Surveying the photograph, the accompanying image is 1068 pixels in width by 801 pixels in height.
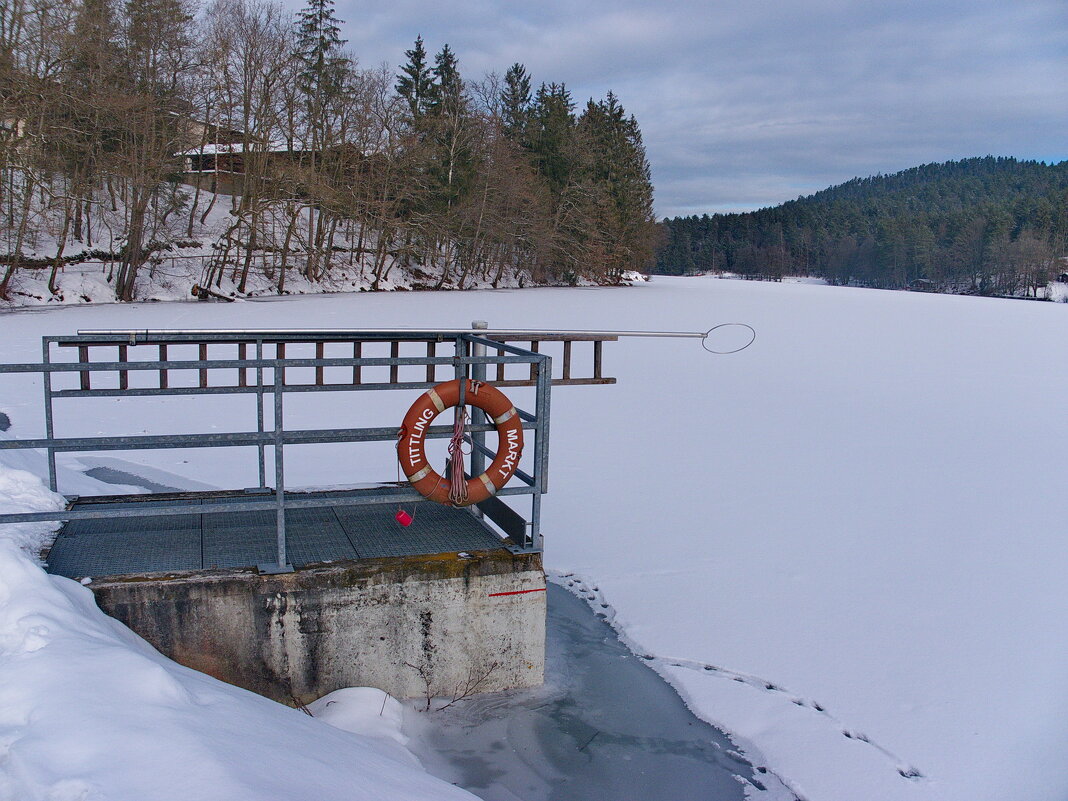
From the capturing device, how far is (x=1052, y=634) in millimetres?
4617

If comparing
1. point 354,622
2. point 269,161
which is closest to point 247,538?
point 354,622

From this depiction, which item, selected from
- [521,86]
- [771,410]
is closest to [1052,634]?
[771,410]

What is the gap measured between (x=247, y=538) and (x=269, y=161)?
27.5 meters

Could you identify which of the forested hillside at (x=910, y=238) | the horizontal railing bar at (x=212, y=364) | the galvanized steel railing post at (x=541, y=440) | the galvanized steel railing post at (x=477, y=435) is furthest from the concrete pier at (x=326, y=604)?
the forested hillside at (x=910, y=238)

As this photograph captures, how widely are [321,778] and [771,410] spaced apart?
9.01 metres

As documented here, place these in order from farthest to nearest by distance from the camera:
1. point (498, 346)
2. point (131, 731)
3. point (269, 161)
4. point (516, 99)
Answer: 1. point (516, 99)
2. point (269, 161)
3. point (498, 346)
4. point (131, 731)

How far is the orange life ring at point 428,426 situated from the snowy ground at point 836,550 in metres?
1.29

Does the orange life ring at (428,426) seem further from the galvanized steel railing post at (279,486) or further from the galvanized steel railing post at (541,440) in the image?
the galvanized steel railing post at (279,486)

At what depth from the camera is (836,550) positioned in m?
5.82

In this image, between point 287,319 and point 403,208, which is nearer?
point 287,319

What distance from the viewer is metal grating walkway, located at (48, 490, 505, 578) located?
3531 millimetres

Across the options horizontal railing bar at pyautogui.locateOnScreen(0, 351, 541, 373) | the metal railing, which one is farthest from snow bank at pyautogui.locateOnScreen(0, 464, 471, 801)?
horizontal railing bar at pyautogui.locateOnScreen(0, 351, 541, 373)

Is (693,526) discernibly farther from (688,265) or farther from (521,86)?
(688,265)

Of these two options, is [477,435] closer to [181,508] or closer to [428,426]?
[428,426]
